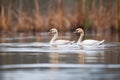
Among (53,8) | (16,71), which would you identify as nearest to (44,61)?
(16,71)

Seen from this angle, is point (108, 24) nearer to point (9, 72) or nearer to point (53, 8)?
point (53, 8)

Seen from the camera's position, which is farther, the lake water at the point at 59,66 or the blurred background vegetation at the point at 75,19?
the blurred background vegetation at the point at 75,19

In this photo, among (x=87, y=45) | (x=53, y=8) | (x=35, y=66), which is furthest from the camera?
(x=53, y=8)

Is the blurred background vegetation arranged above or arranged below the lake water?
above

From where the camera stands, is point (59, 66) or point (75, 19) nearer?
point (59, 66)

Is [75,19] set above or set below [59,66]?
above

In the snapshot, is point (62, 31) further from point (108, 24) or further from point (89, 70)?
point (89, 70)

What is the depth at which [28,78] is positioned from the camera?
9570mm

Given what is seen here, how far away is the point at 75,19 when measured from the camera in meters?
27.2

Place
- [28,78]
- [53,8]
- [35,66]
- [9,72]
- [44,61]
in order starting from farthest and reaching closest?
[53,8] → [44,61] → [35,66] → [9,72] → [28,78]

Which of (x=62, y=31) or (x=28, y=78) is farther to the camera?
(x=62, y=31)

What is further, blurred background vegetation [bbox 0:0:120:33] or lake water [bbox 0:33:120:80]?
blurred background vegetation [bbox 0:0:120:33]

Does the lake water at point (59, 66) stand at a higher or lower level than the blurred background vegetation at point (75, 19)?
lower

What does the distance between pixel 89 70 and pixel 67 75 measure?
2.86ft
